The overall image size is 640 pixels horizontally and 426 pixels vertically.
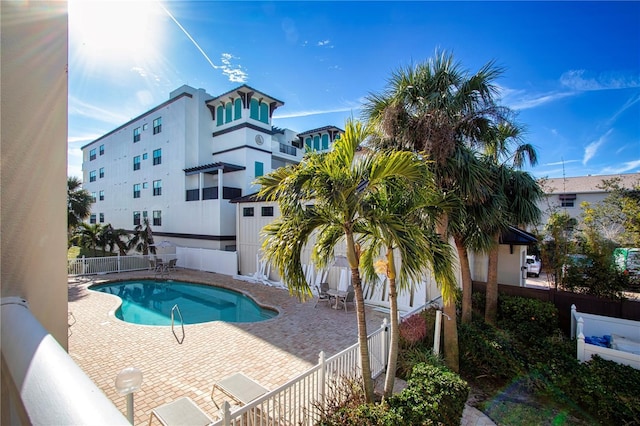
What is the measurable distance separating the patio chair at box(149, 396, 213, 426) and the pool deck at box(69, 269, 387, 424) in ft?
2.87

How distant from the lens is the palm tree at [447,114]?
6809 millimetres

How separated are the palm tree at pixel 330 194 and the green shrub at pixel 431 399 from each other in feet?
2.17

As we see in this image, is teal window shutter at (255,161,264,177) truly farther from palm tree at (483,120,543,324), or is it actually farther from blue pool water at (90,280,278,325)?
palm tree at (483,120,543,324)

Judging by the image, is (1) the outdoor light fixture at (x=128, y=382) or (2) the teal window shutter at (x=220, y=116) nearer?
(1) the outdoor light fixture at (x=128, y=382)

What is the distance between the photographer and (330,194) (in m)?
4.55

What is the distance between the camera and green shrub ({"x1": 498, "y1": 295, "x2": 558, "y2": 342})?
8.75 meters

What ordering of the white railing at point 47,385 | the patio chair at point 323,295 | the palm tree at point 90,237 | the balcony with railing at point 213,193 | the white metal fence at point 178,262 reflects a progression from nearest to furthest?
the white railing at point 47,385, the patio chair at point 323,295, the white metal fence at point 178,262, the balcony with railing at point 213,193, the palm tree at point 90,237

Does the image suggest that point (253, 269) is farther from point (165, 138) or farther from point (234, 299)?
point (165, 138)

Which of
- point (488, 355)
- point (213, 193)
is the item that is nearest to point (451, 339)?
point (488, 355)

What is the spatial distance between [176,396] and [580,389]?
8.27 metres

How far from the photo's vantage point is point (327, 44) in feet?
32.6

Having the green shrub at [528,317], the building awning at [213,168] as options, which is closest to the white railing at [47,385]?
the green shrub at [528,317]

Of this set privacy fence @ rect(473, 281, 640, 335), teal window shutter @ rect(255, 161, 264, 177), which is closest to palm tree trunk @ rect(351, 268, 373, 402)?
privacy fence @ rect(473, 281, 640, 335)

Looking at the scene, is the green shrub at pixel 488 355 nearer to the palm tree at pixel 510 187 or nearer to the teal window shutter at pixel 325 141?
the palm tree at pixel 510 187
